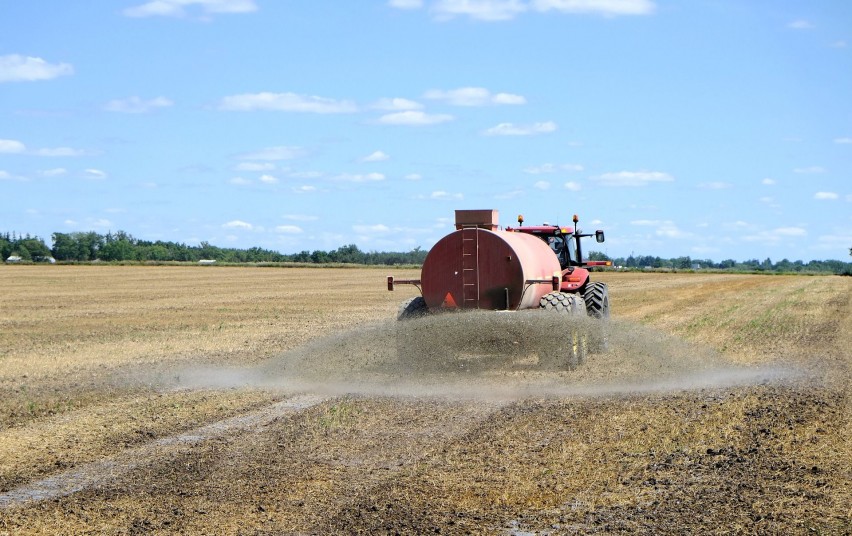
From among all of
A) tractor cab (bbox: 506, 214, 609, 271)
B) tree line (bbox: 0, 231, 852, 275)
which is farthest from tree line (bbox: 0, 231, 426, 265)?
tractor cab (bbox: 506, 214, 609, 271)

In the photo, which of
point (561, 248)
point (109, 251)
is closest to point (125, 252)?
point (109, 251)

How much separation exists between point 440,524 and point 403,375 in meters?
7.66

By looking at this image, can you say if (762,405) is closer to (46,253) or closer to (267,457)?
(267,457)

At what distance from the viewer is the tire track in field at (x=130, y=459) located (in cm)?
820

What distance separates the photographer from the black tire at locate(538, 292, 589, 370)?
15.0 meters

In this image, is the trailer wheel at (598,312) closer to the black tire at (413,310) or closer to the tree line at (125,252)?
the black tire at (413,310)

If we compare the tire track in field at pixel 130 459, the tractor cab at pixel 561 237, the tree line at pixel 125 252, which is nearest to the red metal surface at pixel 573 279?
the tractor cab at pixel 561 237

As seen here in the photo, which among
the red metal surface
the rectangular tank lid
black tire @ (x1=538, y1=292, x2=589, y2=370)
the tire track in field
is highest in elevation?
the rectangular tank lid

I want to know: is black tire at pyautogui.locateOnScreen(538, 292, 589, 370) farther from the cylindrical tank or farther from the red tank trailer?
the cylindrical tank

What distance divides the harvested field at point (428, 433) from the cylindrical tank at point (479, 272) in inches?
25.6

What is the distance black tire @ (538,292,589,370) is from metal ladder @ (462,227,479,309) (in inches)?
41.5

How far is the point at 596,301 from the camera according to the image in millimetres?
17688

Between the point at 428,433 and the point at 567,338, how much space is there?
5.06 meters

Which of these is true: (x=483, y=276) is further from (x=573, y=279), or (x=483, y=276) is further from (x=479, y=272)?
(x=573, y=279)
